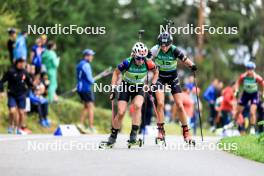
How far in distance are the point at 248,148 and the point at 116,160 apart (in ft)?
12.0

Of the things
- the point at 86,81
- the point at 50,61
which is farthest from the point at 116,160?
the point at 50,61

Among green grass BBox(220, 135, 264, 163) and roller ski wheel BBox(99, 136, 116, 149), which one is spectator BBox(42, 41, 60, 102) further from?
roller ski wheel BBox(99, 136, 116, 149)

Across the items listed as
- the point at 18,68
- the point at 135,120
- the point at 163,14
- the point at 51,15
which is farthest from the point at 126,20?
the point at 135,120

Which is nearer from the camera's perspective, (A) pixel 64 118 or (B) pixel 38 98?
(B) pixel 38 98

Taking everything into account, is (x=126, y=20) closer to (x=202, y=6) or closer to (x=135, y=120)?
(x=202, y=6)

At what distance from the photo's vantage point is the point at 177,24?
5147 centimetres

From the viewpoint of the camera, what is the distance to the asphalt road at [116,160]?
12.5 m

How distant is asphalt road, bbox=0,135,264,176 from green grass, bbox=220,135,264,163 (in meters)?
0.29

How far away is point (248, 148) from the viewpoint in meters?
16.8

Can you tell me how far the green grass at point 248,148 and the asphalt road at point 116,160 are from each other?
0.29 meters

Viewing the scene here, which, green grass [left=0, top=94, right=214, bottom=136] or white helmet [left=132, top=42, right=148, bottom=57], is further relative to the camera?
green grass [left=0, top=94, right=214, bottom=136]

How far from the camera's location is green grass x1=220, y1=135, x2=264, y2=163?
15470 millimetres

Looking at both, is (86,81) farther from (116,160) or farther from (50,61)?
(116,160)

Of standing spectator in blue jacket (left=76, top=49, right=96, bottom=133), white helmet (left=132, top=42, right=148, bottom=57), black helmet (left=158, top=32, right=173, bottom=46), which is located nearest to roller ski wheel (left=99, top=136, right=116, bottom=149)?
white helmet (left=132, top=42, right=148, bottom=57)
